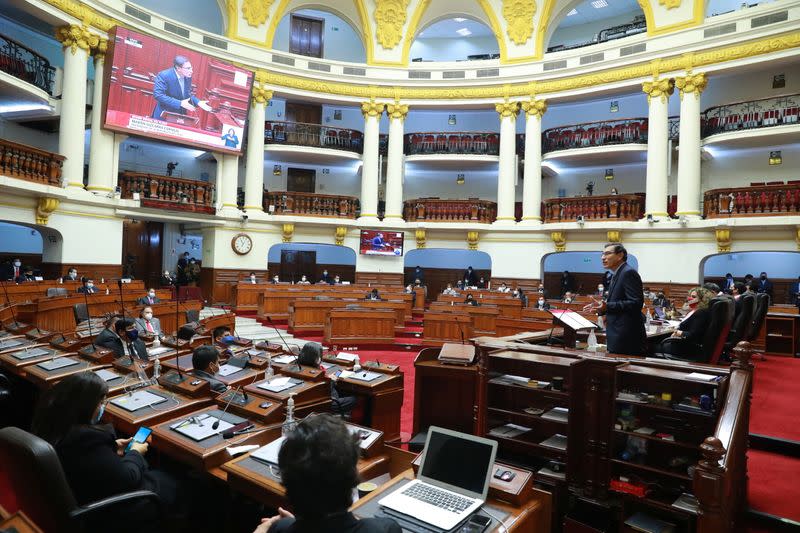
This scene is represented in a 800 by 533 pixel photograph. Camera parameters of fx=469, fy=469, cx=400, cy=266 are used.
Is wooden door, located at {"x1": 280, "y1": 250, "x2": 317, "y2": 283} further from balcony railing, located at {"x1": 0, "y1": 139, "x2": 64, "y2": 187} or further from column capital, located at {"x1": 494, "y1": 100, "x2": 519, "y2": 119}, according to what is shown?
column capital, located at {"x1": 494, "y1": 100, "x2": 519, "y2": 119}

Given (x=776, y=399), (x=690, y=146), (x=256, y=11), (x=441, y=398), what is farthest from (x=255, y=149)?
(x=776, y=399)

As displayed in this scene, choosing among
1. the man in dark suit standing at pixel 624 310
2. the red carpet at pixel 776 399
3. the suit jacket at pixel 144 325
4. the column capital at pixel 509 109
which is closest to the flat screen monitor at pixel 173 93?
the suit jacket at pixel 144 325

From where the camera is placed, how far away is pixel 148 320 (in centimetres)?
702

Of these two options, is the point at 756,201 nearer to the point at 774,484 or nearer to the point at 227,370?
the point at 774,484

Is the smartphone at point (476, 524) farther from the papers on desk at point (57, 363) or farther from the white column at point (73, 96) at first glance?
the white column at point (73, 96)

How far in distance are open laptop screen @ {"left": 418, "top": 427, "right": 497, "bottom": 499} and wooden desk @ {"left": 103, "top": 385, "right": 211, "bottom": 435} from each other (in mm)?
1790

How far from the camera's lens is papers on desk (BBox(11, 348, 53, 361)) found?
14.1 feet

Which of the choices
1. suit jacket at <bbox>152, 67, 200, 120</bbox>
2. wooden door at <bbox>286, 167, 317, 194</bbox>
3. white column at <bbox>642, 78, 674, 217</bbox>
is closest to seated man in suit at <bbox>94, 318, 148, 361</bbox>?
suit jacket at <bbox>152, 67, 200, 120</bbox>

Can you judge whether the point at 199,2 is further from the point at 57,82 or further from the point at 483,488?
the point at 483,488

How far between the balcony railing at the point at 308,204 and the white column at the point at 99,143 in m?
4.84

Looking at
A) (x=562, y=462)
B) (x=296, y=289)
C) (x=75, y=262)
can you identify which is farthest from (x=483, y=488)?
(x=75, y=262)

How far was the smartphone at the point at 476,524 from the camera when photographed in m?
1.86

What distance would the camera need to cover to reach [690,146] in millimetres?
12922

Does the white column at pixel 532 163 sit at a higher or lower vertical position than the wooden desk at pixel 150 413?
higher
